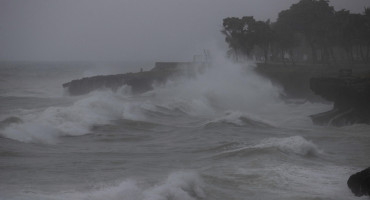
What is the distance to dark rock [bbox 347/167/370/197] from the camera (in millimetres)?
10546

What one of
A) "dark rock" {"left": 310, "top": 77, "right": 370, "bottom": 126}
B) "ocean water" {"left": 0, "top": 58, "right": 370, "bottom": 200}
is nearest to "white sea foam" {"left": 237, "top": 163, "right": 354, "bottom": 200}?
"ocean water" {"left": 0, "top": 58, "right": 370, "bottom": 200}

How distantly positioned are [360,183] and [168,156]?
6.71m

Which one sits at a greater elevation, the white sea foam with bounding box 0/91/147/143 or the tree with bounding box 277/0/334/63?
the tree with bounding box 277/0/334/63

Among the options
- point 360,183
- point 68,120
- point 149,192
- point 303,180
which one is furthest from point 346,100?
point 149,192

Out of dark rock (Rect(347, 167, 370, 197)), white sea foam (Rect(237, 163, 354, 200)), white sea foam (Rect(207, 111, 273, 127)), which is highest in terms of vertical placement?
dark rock (Rect(347, 167, 370, 197))

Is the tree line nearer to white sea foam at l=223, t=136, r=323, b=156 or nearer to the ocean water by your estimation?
the ocean water

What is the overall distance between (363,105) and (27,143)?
16.8 metres

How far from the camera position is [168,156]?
53.5ft

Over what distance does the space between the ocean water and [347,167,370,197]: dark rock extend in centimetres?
22

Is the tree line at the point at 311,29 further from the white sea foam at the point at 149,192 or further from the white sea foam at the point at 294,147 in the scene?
the white sea foam at the point at 149,192

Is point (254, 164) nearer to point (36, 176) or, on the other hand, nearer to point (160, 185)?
point (160, 185)

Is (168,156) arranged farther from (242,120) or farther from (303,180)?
(242,120)

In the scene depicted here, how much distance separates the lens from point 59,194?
35.4 ft

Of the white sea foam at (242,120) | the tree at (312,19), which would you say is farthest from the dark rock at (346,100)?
the tree at (312,19)
